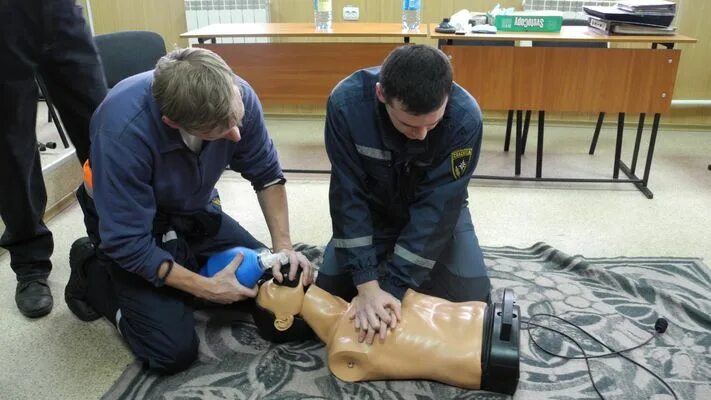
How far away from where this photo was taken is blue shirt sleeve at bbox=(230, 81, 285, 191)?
1.50 meters

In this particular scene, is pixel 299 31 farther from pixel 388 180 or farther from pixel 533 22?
pixel 388 180

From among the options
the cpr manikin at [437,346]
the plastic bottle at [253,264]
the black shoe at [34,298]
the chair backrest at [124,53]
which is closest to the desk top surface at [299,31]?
the chair backrest at [124,53]

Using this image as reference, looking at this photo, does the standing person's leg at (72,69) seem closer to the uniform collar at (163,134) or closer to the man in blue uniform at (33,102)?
the man in blue uniform at (33,102)

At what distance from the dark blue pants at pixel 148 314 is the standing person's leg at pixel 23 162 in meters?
0.33

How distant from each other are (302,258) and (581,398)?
770 mm

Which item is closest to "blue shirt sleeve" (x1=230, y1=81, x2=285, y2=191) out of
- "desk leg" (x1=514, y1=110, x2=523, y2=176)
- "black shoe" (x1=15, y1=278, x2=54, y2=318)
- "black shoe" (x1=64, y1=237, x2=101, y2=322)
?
"black shoe" (x1=64, y1=237, x2=101, y2=322)

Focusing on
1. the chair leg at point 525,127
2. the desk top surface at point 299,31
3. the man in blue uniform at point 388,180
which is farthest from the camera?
the chair leg at point 525,127

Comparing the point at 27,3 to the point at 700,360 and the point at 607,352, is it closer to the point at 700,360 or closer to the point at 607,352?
the point at 607,352

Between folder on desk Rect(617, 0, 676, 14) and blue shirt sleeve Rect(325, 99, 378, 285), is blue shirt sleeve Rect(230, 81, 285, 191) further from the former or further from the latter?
folder on desk Rect(617, 0, 676, 14)

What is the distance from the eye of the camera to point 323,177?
2.93 m

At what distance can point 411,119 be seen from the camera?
127 cm

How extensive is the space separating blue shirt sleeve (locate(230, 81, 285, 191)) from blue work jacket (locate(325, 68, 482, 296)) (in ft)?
0.62

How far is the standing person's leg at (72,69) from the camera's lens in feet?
5.71

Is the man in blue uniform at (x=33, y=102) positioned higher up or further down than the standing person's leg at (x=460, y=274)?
higher up
